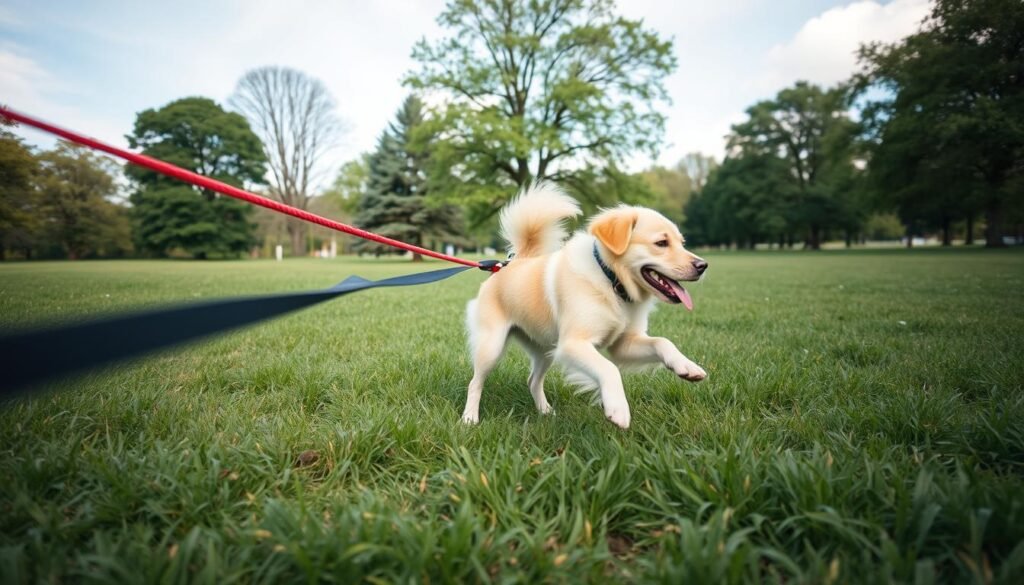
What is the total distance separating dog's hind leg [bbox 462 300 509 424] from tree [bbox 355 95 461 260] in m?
28.6

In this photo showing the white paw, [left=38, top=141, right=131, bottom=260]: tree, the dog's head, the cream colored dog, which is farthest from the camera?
[left=38, top=141, right=131, bottom=260]: tree

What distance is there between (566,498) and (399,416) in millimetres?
1082

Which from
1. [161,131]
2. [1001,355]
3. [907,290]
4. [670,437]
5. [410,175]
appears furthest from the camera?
[161,131]

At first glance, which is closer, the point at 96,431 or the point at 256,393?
the point at 96,431

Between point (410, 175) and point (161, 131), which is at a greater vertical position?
point (161, 131)

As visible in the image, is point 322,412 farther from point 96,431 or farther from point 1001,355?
point 1001,355

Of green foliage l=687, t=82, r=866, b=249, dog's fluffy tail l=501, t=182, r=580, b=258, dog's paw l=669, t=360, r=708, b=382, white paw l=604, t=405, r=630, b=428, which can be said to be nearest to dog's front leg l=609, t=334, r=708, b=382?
dog's paw l=669, t=360, r=708, b=382

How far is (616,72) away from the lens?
1003 inches

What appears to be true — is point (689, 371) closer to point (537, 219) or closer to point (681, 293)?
point (681, 293)

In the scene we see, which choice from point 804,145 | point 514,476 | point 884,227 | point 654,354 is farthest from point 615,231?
point 884,227

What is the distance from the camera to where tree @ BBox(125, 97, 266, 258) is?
34.8 metres

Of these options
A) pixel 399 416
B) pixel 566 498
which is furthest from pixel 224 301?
pixel 566 498

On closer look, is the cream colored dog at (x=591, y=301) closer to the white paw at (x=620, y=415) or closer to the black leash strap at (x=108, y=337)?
the white paw at (x=620, y=415)

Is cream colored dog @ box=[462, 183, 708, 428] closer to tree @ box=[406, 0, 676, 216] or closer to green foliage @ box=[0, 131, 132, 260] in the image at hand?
green foliage @ box=[0, 131, 132, 260]
